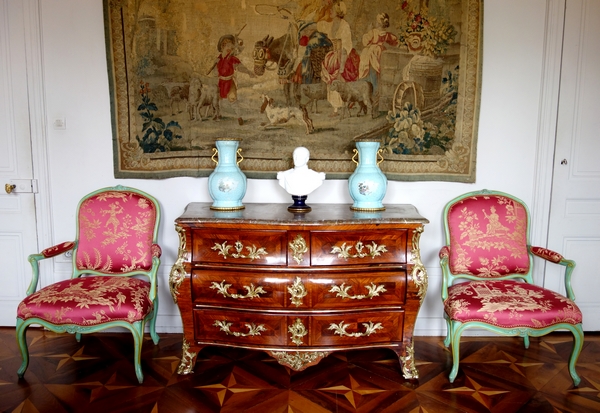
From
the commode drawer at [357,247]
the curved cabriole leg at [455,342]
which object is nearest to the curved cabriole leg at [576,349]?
the curved cabriole leg at [455,342]

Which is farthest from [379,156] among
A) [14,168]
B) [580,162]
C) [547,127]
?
[14,168]

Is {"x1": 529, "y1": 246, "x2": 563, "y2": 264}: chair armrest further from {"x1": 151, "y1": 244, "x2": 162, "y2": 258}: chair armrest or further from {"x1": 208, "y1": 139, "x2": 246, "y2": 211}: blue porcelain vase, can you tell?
{"x1": 151, "y1": 244, "x2": 162, "y2": 258}: chair armrest

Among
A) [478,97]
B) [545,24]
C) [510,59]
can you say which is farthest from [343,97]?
[545,24]

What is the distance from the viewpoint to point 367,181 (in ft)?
8.92

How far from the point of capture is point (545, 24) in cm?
297

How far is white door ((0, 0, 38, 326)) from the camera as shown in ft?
9.93

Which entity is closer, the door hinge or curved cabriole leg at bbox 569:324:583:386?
curved cabriole leg at bbox 569:324:583:386

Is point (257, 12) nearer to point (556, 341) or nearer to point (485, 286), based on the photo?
point (485, 286)

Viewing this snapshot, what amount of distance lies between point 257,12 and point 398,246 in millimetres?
1717

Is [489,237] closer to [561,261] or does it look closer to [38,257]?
[561,261]

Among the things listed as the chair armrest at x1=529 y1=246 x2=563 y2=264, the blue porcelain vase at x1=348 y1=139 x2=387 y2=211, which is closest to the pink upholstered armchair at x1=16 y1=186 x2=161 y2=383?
the blue porcelain vase at x1=348 y1=139 x2=387 y2=211

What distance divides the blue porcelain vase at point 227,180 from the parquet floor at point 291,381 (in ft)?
3.20

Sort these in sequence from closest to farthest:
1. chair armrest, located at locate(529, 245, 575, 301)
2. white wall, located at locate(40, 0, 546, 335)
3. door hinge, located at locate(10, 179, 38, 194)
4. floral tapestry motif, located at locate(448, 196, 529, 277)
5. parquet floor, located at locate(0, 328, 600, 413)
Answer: parquet floor, located at locate(0, 328, 600, 413) → chair armrest, located at locate(529, 245, 575, 301) → floral tapestry motif, located at locate(448, 196, 529, 277) → white wall, located at locate(40, 0, 546, 335) → door hinge, located at locate(10, 179, 38, 194)

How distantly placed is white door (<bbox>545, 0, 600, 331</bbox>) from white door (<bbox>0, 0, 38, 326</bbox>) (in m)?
3.60
